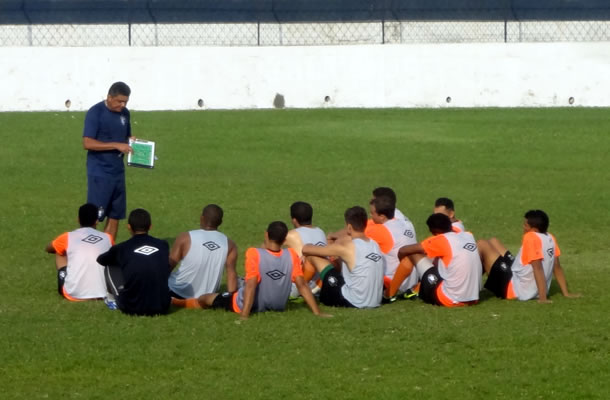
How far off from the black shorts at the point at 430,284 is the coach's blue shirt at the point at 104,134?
12.8ft

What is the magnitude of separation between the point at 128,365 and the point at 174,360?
342 mm

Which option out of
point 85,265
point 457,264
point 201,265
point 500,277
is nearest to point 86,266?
point 85,265

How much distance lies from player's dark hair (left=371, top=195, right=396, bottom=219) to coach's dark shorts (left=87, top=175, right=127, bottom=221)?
10.1ft

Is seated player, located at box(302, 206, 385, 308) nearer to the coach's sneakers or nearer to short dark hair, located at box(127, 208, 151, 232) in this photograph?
short dark hair, located at box(127, 208, 151, 232)

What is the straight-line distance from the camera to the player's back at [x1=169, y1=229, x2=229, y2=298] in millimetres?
10000

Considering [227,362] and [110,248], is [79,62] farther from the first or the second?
[227,362]

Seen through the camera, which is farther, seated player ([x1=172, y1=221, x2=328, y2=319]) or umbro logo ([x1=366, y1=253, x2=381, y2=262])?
umbro logo ([x1=366, y1=253, x2=381, y2=262])

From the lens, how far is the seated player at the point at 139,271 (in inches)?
370

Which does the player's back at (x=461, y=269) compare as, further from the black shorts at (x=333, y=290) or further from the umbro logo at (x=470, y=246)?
the black shorts at (x=333, y=290)

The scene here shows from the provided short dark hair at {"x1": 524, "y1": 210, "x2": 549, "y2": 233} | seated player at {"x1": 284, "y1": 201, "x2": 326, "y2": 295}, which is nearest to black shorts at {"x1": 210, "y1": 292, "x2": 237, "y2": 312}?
seated player at {"x1": 284, "y1": 201, "x2": 326, "y2": 295}

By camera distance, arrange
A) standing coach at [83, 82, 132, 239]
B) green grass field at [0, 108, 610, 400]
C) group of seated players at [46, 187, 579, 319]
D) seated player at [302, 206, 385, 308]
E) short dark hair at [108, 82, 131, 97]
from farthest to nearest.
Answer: standing coach at [83, 82, 132, 239], short dark hair at [108, 82, 131, 97], seated player at [302, 206, 385, 308], group of seated players at [46, 187, 579, 319], green grass field at [0, 108, 610, 400]

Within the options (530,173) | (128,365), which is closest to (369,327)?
(128,365)

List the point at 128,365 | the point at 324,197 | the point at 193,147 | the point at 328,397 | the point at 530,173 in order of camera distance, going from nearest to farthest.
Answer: the point at 328,397
the point at 128,365
the point at 324,197
the point at 530,173
the point at 193,147

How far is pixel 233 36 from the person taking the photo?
3350 centimetres
